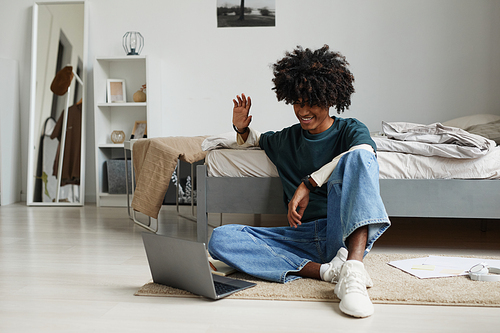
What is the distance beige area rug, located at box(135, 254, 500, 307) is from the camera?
1.28 meters

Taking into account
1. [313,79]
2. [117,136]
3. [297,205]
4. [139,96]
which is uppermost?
[139,96]

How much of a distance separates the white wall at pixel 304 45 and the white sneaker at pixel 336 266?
7.40 feet

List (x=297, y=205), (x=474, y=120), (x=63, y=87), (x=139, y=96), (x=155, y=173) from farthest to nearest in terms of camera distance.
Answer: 1. (x=63, y=87)
2. (x=139, y=96)
3. (x=474, y=120)
4. (x=155, y=173)
5. (x=297, y=205)

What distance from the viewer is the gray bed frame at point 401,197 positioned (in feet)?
6.12

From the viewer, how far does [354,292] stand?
3.94 ft

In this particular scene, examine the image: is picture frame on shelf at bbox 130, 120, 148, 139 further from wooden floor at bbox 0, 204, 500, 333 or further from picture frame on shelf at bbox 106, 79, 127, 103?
wooden floor at bbox 0, 204, 500, 333

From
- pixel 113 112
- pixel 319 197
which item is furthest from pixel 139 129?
pixel 319 197

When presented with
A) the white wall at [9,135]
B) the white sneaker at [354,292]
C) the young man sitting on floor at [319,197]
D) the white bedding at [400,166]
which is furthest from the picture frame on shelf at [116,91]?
the white sneaker at [354,292]

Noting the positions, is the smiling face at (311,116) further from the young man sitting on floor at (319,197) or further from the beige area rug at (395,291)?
the beige area rug at (395,291)

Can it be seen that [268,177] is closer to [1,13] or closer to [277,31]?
[277,31]

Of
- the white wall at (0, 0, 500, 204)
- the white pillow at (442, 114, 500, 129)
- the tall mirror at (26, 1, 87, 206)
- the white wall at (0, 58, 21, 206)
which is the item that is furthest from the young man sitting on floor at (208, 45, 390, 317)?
the white wall at (0, 58, 21, 206)

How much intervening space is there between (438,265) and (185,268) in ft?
3.12

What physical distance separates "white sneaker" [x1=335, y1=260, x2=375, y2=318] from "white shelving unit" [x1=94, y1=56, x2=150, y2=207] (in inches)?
99.2

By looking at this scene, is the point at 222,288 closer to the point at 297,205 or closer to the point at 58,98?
the point at 297,205
